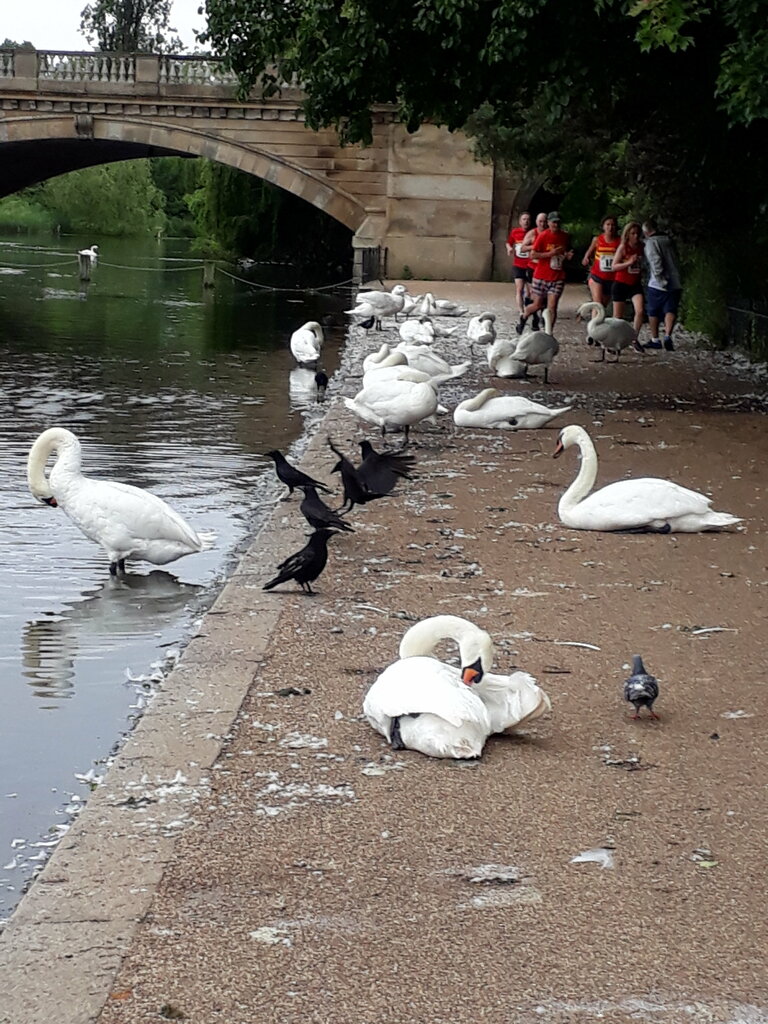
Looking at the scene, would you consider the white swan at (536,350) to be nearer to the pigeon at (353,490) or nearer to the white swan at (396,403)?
the white swan at (396,403)

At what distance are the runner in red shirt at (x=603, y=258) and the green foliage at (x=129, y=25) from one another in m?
64.4

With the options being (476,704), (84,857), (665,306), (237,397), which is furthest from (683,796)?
(665,306)

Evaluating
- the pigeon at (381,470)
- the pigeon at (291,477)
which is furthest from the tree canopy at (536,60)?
the pigeon at (291,477)

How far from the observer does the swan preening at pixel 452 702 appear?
211 inches

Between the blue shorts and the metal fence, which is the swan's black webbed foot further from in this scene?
the blue shorts

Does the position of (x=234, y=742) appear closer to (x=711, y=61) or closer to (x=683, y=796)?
(x=683, y=796)

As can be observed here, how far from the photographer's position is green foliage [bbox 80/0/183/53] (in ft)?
278

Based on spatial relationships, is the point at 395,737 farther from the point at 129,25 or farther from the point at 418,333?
the point at 129,25

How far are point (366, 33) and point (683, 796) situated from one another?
9.51 meters

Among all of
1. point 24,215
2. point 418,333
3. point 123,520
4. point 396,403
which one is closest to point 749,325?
point 418,333

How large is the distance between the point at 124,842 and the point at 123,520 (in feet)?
14.2

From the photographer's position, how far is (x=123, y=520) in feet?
29.0

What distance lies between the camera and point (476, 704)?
543 cm

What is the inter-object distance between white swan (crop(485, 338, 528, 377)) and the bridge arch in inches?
981
